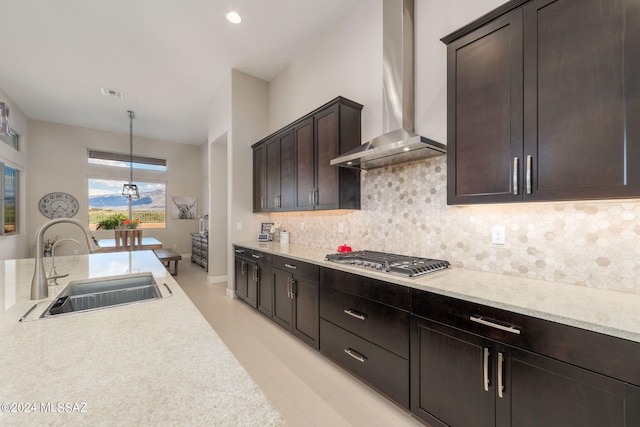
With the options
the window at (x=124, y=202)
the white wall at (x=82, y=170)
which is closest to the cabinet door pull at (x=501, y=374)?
the white wall at (x=82, y=170)

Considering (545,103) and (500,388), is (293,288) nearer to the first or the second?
(500,388)

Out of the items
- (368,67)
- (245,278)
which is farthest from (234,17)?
(245,278)

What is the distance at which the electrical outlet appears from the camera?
5.89 feet

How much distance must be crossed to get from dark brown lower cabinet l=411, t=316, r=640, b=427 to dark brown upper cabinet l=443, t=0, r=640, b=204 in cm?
Result: 81

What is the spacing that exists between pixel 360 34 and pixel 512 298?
2944 millimetres

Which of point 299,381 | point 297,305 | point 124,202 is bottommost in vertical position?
point 299,381

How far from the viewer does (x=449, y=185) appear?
5.88ft

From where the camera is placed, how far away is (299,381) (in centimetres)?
210

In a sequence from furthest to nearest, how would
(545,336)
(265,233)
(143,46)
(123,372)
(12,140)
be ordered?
(12,140)
(265,233)
(143,46)
(545,336)
(123,372)

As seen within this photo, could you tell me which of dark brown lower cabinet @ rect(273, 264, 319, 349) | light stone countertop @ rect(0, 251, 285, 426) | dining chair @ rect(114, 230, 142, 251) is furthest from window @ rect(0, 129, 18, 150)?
light stone countertop @ rect(0, 251, 285, 426)

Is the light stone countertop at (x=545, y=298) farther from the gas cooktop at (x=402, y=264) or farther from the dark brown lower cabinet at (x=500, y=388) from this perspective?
the dark brown lower cabinet at (x=500, y=388)

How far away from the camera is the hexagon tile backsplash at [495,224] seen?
1.40 meters

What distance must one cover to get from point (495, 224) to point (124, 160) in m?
8.93

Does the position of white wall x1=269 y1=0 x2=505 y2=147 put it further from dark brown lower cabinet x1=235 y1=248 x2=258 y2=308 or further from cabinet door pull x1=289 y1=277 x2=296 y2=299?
dark brown lower cabinet x1=235 y1=248 x2=258 y2=308
